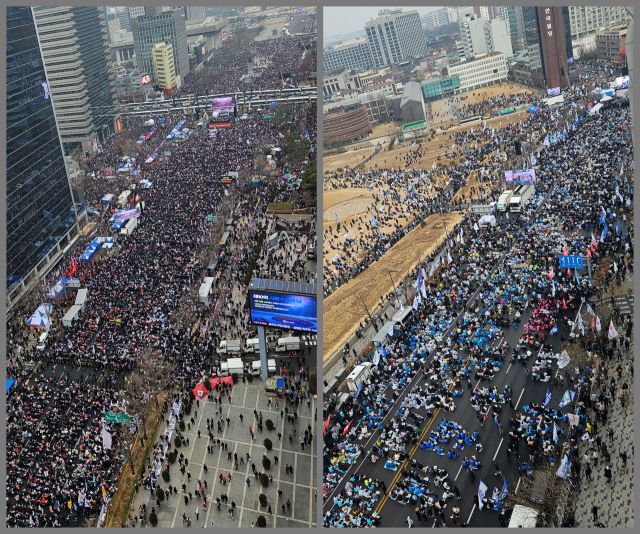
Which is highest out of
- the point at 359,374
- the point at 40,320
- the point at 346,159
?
the point at 40,320

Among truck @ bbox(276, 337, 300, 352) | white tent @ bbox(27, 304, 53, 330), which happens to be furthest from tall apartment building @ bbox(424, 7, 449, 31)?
truck @ bbox(276, 337, 300, 352)

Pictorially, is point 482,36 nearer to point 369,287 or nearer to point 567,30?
point 567,30

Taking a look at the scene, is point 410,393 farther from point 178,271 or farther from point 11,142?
point 11,142

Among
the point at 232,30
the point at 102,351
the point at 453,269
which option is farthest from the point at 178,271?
the point at 232,30

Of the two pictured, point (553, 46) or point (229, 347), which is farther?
point (553, 46)

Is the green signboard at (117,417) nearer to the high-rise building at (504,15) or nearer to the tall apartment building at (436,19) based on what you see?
the high-rise building at (504,15)

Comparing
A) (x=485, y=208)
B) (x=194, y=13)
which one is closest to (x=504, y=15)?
(x=194, y=13)
